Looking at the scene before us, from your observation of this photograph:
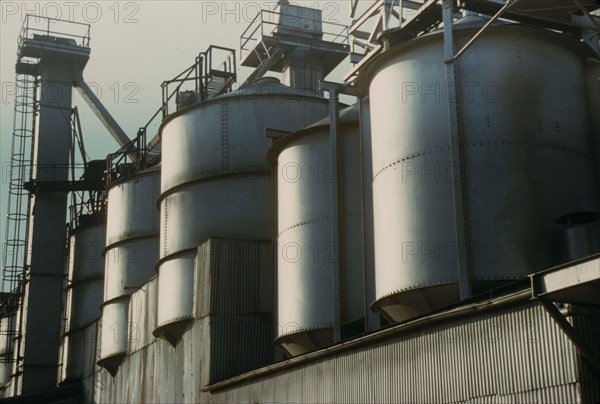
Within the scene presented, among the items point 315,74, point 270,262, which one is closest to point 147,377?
point 270,262

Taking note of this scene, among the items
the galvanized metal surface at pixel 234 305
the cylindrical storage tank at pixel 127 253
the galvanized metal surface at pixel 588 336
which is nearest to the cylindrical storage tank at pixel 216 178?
the galvanized metal surface at pixel 234 305

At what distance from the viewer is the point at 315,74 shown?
1387 inches

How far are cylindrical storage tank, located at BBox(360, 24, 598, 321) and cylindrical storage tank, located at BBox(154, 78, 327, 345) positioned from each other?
7.77m

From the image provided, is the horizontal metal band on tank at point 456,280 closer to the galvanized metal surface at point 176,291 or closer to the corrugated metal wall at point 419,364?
the corrugated metal wall at point 419,364

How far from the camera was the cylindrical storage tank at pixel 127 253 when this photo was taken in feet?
106

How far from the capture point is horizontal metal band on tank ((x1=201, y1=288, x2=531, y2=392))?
13187mm

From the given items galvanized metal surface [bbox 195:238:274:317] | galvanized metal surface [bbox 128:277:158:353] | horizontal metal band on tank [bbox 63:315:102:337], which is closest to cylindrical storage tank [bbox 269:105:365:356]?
galvanized metal surface [bbox 195:238:274:317]

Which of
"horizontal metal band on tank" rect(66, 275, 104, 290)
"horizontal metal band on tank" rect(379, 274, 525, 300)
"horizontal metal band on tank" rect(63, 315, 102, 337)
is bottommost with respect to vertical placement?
"horizontal metal band on tank" rect(379, 274, 525, 300)

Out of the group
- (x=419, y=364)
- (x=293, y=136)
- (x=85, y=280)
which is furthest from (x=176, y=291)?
(x=85, y=280)

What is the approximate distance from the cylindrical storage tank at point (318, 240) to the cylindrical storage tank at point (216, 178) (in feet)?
10.9

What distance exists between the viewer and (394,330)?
1565cm

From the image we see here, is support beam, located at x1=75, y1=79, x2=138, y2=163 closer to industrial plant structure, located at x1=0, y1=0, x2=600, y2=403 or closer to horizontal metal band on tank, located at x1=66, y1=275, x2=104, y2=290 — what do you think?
horizontal metal band on tank, located at x1=66, y1=275, x2=104, y2=290

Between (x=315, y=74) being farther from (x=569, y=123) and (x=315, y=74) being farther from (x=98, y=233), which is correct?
(x=569, y=123)

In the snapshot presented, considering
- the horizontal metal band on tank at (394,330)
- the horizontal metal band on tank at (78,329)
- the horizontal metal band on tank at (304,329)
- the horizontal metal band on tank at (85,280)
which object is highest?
the horizontal metal band on tank at (85,280)
